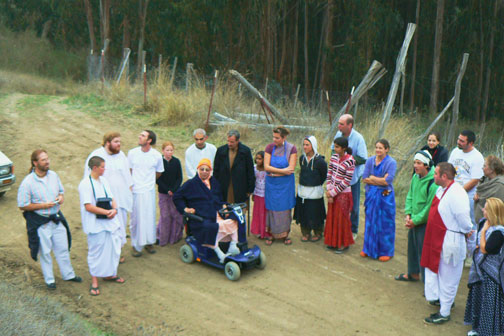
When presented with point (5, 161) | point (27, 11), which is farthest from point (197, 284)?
point (27, 11)

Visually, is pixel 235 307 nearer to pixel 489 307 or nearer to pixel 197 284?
pixel 197 284

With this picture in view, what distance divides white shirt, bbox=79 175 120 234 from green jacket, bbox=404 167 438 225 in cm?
380

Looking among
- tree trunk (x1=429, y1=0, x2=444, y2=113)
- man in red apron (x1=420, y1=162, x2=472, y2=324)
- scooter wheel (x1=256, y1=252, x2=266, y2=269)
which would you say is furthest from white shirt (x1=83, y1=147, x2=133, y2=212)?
tree trunk (x1=429, y1=0, x2=444, y2=113)

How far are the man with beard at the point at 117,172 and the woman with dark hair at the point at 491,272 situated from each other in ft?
14.6

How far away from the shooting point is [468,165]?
21.9 ft

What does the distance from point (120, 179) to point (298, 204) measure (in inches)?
109

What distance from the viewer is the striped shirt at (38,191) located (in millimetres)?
5781

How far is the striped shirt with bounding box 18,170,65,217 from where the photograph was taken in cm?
578

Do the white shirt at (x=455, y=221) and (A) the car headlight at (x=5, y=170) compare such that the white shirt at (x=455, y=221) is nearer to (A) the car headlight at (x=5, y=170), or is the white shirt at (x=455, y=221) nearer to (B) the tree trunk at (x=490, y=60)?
(A) the car headlight at (x=5, y=170)

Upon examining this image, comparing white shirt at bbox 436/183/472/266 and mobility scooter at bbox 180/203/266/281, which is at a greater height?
white shirt at bbox 436/183/472/266

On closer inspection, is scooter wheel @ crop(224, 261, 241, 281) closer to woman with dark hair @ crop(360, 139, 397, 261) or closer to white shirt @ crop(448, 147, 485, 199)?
woman with dark hair @ crop(360, 139, 397, 261)

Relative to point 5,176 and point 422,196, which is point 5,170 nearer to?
point 5,176

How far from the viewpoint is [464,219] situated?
5.20 meters

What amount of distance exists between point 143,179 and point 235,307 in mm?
2412
